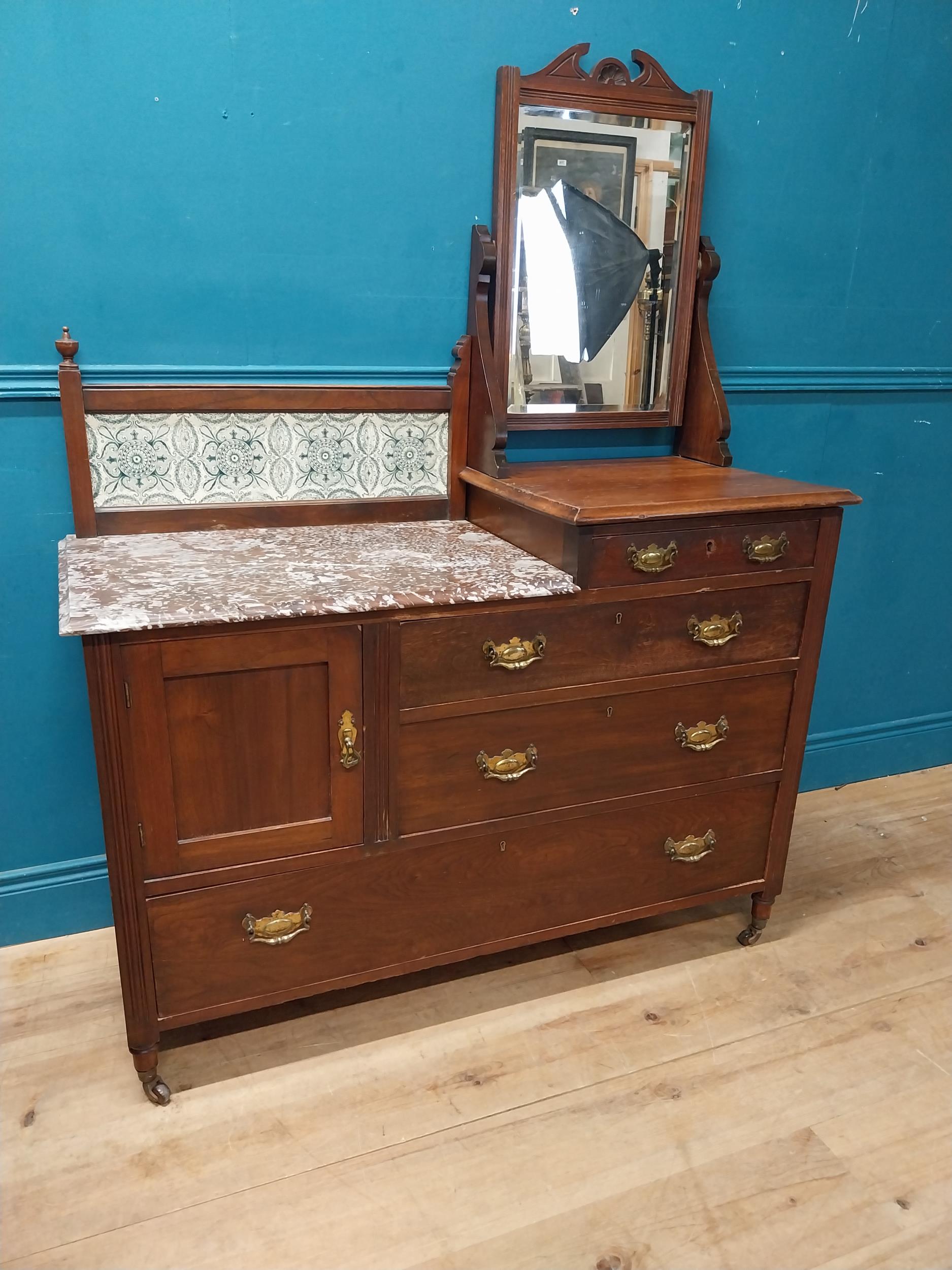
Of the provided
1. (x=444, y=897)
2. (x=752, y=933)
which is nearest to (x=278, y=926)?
(x=444, y=897)

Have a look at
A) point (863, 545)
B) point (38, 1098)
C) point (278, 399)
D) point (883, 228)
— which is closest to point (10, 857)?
point (38, 1098)

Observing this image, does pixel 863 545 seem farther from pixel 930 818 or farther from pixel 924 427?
pixel 930 818

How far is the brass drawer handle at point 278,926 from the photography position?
1637mm

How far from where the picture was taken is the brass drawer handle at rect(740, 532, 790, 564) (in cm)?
183

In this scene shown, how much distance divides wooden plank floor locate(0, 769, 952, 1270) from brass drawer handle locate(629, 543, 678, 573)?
36.5 inches

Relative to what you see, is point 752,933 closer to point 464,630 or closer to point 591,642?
point 591,642

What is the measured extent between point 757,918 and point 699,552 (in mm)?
922

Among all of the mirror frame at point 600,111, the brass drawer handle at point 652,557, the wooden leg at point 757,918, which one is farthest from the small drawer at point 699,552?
the wooden leg at point 757,918

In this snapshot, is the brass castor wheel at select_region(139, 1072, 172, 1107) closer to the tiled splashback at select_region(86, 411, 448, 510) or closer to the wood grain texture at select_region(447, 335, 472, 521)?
the tiled splashback at select_region(86, 411, 448, 510)

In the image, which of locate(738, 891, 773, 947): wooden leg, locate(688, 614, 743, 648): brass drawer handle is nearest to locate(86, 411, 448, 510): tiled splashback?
locate(688, 614, 743, 648): brass drawer handle

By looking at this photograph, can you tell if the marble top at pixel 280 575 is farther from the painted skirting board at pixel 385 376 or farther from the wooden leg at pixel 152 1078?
the wooden leg at pixel 152 1078

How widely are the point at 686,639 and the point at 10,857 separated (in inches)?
60.3

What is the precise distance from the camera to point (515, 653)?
66.0 inches

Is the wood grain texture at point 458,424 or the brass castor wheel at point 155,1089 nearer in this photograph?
the brass castor wheel at point 155,1089
